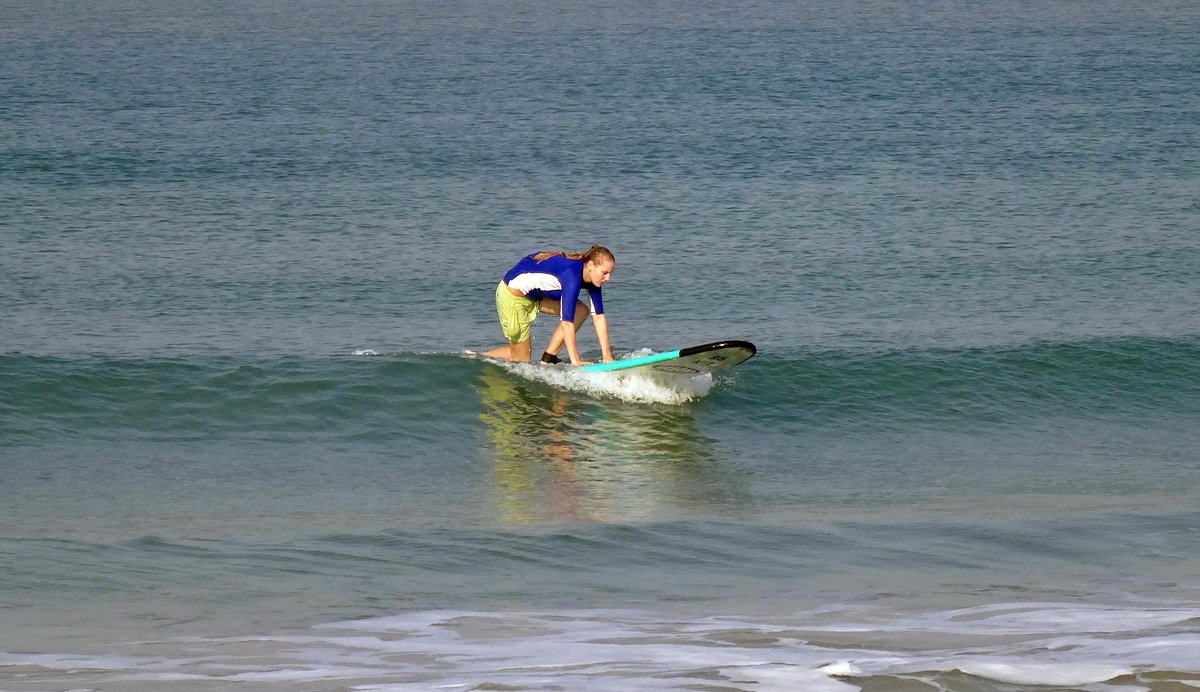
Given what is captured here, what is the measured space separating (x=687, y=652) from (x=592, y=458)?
4875 millimetres

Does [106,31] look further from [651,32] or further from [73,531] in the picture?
[73,531]

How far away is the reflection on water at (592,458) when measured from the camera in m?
9.63

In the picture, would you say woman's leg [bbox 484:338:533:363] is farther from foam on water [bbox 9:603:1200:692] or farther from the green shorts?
foam on water [bbox 9:603:1200:692]

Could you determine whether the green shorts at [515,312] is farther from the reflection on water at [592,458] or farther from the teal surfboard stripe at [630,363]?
the teal surfboard stripe at [630,363]

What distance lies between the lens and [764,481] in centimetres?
1062

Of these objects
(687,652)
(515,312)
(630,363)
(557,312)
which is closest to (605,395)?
(630,363)

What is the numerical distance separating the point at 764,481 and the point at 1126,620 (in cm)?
420

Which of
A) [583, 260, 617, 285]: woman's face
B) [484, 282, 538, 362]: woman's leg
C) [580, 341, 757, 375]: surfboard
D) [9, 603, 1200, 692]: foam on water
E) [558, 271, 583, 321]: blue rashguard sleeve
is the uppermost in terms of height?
[583, 260, 617, 285]: woman's face

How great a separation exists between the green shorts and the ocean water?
410 mm

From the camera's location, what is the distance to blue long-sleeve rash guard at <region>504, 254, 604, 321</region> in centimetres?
1148

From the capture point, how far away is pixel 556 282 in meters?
11.9

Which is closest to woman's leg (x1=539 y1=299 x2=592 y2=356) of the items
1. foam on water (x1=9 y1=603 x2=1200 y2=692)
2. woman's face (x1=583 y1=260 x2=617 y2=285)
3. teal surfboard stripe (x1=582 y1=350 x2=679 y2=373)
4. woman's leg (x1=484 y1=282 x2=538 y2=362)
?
woman's leg (x1=484 y1=282 x2=538 y2=362)

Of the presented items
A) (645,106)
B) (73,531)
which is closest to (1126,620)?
(73,531)

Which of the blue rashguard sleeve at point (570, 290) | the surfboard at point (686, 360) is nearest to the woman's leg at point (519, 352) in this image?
the surfboard at point (686, 360)
